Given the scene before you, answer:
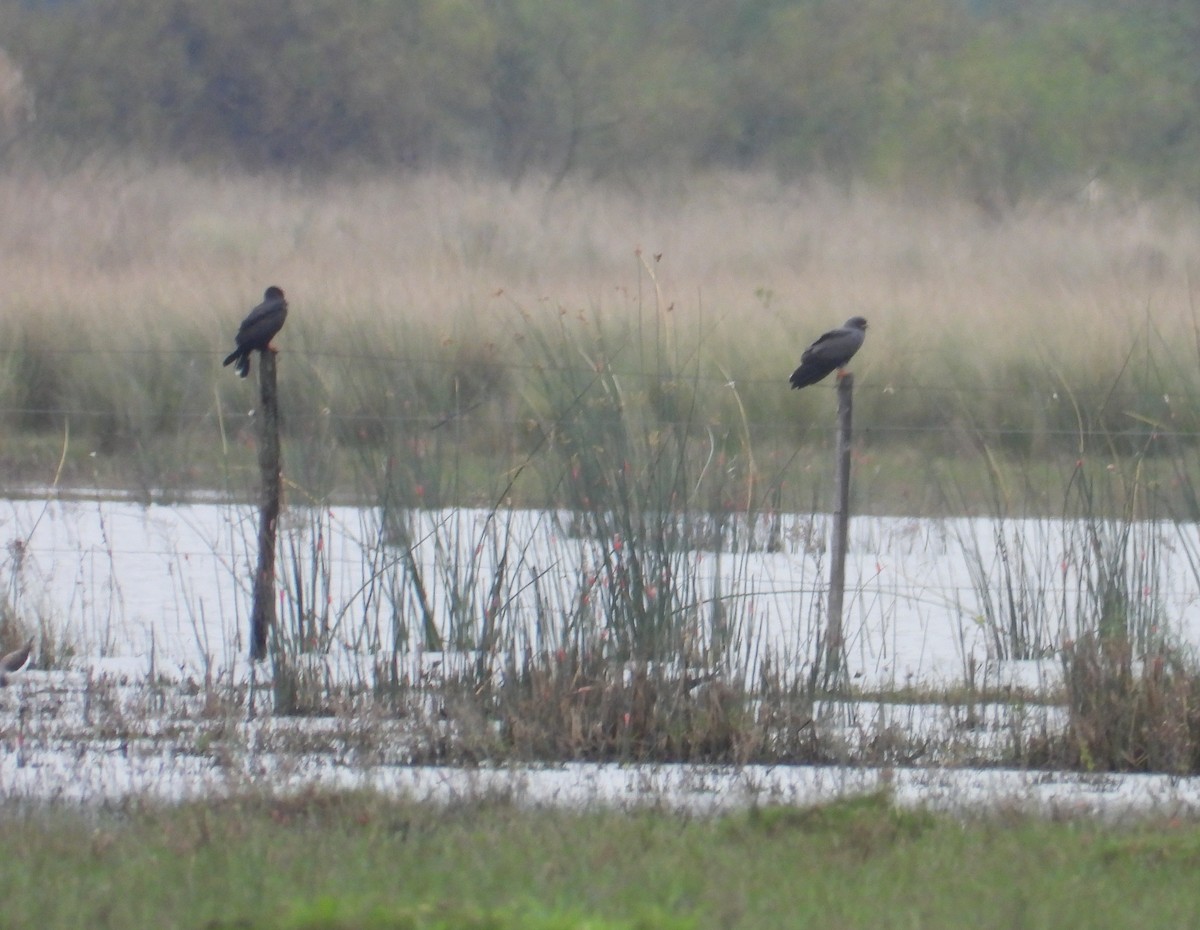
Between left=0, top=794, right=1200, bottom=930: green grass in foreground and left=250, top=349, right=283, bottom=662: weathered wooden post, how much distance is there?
1.75 m

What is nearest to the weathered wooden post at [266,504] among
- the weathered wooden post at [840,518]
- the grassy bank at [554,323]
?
the grassy bank at [554,323]

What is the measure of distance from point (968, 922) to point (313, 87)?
22.9 metres

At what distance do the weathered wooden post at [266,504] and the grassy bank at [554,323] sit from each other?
0.19 metres

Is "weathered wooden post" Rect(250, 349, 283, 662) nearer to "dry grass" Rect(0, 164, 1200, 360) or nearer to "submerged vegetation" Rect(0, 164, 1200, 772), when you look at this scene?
"submerged vegetation" Rect(0, 164, 1200, 772)

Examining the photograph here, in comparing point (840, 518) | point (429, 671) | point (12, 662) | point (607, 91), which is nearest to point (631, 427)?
point (840, 518)

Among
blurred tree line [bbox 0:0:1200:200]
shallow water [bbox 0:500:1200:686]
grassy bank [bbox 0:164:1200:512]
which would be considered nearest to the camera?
shallow water [bbox 0:500:1200:686]

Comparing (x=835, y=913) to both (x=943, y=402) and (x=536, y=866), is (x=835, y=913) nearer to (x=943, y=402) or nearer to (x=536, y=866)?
(x=536, y=866)

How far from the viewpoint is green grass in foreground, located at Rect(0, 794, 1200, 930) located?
324cm

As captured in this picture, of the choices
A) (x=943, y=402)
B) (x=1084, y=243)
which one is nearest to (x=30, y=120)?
(x=1084, y=243)

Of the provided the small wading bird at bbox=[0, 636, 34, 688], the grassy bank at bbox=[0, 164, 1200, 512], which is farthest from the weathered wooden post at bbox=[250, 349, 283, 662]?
the small wading bird at bbox=[0, 636, 34, 688]

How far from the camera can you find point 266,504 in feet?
19.2

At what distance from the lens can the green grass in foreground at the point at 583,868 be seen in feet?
10.6

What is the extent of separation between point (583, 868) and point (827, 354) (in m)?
3.12

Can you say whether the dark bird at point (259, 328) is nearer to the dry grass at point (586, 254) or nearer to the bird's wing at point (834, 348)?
the bird's wing at point (834, 348)
